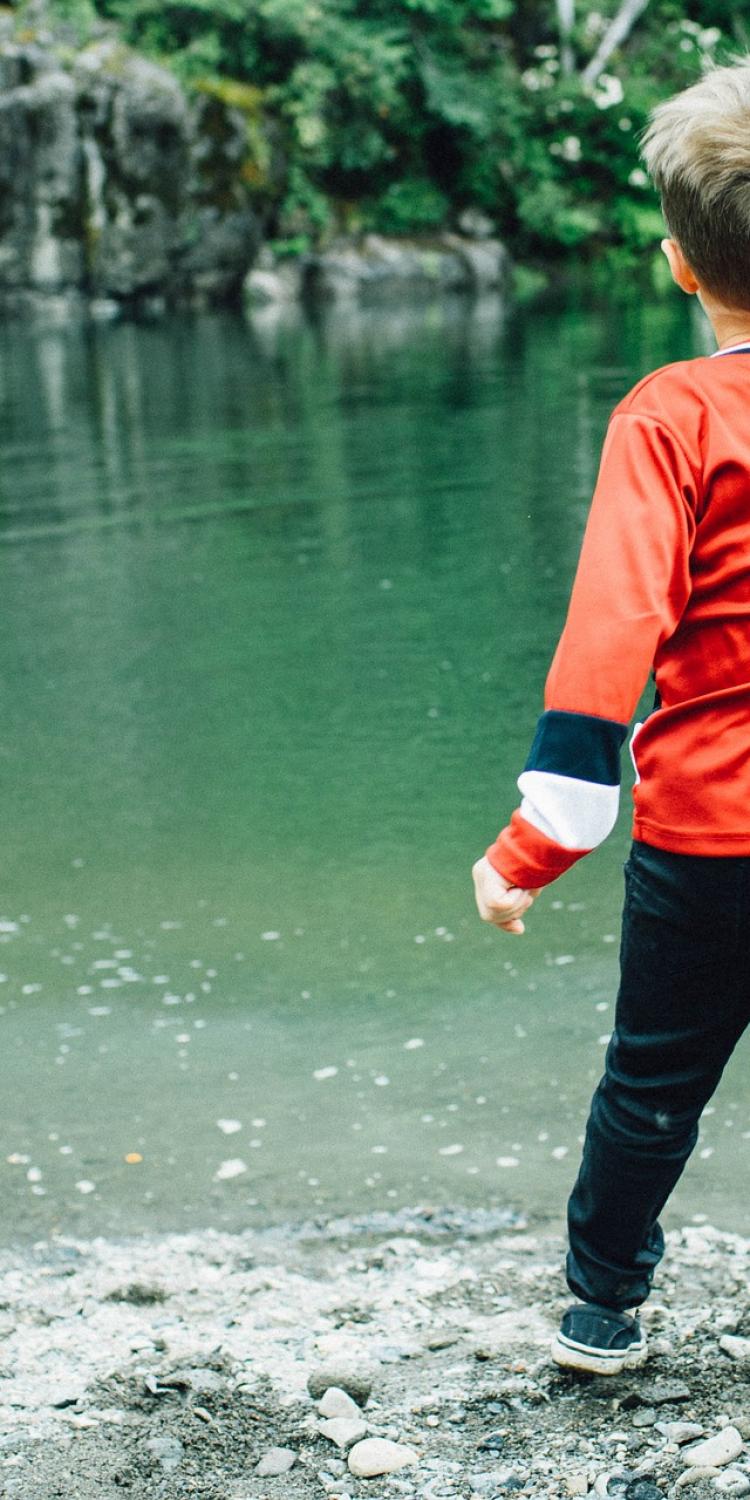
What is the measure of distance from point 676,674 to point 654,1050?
492 millimetres

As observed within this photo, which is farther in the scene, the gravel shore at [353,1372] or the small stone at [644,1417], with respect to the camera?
the small stone at [644,1417]

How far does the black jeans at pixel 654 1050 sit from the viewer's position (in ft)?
6.42

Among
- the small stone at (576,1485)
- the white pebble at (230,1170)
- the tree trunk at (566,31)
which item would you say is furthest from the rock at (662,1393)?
the tree trunk at (566,31)

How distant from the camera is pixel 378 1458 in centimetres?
201

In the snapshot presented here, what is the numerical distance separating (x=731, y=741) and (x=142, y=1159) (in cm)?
162

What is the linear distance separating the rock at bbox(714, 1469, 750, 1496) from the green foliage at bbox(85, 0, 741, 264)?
98.0ft

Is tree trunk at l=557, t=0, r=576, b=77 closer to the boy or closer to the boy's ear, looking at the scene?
the boy's ear

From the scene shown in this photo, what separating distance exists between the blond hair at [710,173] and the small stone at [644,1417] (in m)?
1.40

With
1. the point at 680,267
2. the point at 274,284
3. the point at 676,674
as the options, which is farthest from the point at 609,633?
the point at 274,284

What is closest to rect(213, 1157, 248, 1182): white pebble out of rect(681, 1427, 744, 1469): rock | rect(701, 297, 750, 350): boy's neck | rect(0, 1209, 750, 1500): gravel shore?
rect(0, 1209, 750, 1500): gravel shore

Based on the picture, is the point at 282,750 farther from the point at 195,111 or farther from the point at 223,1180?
the point at 195,111

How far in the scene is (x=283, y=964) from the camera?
12.5 ft

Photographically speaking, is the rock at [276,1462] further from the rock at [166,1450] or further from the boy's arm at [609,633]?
the boy's arm at [609,633]

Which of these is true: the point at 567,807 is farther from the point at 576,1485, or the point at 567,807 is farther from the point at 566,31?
the point at 566,31
